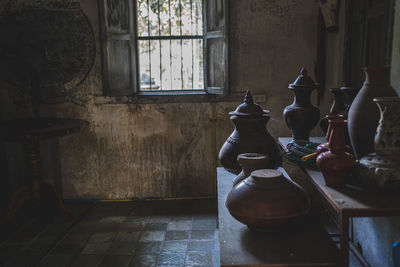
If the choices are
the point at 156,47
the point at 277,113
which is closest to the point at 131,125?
the point at 156,47

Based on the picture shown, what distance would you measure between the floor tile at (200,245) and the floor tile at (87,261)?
0.82m

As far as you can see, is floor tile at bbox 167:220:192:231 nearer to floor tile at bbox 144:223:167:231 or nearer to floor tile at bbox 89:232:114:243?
floor tile at bbox 144:223:167:231

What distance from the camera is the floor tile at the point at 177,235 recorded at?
366 cm

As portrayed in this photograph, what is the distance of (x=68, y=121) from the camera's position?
423cm

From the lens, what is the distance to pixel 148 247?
3488mm

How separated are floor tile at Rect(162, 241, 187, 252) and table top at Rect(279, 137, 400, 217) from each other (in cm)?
183

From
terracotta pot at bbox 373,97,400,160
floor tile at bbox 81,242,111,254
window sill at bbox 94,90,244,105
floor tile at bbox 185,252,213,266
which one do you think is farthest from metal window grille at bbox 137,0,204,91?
terracotta pot at bbox 373,97,400,160

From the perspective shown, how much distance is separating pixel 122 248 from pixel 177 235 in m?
0.56

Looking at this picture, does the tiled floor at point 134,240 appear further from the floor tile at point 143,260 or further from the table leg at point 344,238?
the table leg at point 344,238

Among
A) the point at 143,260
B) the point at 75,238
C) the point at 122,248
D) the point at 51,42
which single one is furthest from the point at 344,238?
the point at 51,42

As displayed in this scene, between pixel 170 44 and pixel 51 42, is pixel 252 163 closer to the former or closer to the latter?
pixel 170 44

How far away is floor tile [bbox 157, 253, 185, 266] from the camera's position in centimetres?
318

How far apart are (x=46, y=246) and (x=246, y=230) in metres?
2.33

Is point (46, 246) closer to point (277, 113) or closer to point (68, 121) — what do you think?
point (68, 121)
